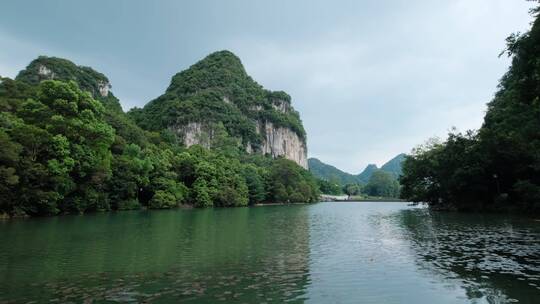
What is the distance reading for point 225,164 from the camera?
90.9 metres

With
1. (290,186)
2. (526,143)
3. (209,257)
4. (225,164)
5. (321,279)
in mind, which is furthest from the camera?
(290,186)

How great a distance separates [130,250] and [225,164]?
71.1m

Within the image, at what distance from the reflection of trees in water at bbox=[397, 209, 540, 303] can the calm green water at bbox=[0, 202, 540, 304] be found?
0.14ft

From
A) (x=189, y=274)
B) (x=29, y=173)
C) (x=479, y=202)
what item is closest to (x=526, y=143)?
(x=479, y=202)

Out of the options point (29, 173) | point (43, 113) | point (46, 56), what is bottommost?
point (29, 173)

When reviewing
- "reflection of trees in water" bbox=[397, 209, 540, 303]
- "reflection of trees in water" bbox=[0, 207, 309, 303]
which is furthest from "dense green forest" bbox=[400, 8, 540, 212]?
"reflection of trees in water" bbox=[0, 207, 309, 303]

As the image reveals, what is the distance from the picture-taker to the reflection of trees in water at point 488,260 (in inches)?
476

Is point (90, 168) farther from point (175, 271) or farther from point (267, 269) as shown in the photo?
point (267, 269)

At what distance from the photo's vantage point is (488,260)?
17047 mm

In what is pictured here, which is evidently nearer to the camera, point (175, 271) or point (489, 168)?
point (175, 271)

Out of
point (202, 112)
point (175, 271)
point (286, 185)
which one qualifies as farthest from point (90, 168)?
point (202, 112)

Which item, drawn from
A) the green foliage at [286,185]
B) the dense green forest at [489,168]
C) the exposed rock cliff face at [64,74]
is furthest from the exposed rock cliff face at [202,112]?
the dense green forest at [489,168]

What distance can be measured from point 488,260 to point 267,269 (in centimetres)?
1013

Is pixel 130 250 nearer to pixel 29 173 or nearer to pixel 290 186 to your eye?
pixel 29 173
